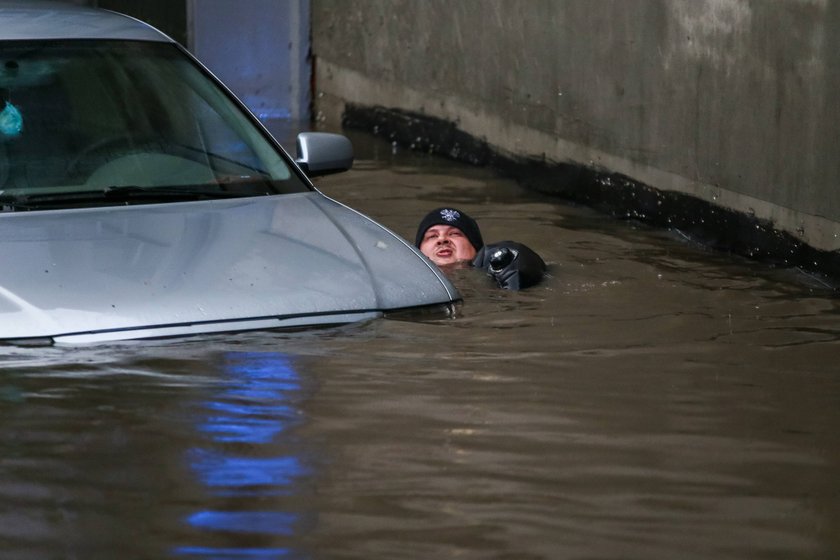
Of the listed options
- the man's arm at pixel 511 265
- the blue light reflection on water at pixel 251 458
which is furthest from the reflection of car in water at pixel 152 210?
the man's arm at pixel 511 265

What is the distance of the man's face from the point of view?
8.04m

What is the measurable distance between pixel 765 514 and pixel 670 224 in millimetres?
5613

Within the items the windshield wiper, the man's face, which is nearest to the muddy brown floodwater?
the windshield wiper

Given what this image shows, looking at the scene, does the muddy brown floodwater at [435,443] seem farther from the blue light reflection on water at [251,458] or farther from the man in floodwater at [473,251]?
the man in floodwater at [473,251]

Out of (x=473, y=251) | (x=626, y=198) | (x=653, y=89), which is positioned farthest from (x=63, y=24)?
(x=626, y=198)

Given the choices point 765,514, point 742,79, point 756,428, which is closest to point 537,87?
point 742,79

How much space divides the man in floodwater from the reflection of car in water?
3.96ft

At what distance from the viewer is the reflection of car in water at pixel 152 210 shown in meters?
4.73

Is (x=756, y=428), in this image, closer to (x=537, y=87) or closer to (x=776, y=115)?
(x=776, y=115)

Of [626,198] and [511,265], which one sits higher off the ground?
[511,265]

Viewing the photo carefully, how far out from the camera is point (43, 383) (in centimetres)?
460

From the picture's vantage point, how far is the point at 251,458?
4.21m

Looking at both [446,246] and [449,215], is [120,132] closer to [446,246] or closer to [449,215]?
[446,246]

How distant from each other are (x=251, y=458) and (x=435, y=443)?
1.73ft
